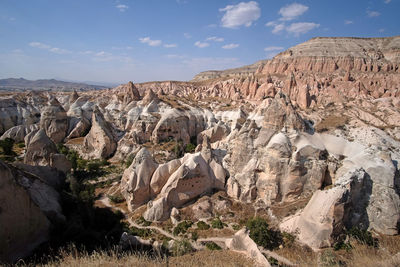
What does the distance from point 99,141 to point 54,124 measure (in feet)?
39.2

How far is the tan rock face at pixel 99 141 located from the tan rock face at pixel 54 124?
8.01 metres

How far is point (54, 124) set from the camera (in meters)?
36.8

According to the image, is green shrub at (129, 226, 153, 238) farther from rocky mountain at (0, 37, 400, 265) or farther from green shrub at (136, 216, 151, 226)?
rocky mountain at (0, 37, 400, 265)

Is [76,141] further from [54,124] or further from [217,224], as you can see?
[217,224]

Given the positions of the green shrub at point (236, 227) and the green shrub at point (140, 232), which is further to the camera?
the green shrub at point (236, 227)

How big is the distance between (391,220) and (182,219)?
1552cm

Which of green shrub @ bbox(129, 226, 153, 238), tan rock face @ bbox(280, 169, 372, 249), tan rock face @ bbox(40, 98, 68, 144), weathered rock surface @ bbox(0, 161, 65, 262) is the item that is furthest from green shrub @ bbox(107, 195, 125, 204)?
tan rock face @ bbox(40, 98, 68, 144)

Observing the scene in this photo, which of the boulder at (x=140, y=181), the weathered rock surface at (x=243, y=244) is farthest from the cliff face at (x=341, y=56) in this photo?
the weathered rock surface at (x=243, y=244)

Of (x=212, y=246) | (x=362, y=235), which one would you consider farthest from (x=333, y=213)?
(x=212, y=246)

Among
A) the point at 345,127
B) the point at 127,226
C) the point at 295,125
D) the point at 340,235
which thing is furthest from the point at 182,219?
the point at 345,127

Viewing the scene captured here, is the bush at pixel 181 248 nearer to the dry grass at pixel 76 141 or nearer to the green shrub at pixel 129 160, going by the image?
the green shrub at pixel 129 160

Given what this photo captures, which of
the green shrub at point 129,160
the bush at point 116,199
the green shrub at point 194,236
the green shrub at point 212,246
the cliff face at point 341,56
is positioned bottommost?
the green shrub at point 194,236

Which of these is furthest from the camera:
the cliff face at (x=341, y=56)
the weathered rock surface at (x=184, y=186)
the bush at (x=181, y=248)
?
the cliff face at (x=341, y=56)

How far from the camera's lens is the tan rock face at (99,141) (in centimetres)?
3178
